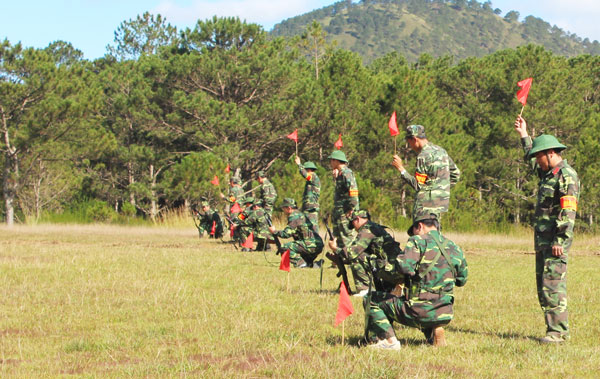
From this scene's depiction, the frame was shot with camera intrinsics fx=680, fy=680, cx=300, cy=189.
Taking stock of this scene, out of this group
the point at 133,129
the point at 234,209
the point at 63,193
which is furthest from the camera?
the point at 133,129

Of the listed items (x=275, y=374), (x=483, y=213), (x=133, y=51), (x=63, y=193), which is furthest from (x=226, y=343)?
(x=133, y=51)

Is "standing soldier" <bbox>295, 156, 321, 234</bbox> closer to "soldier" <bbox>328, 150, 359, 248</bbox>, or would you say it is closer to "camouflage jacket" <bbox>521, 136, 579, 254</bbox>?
"soldier" <bbox>328, 150, 359, 248</bbox>

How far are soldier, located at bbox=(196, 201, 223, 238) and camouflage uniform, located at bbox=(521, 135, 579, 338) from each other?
581 inches

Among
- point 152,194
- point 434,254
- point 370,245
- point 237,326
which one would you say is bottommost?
point 237,326

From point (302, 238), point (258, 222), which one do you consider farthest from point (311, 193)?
point (258, 222)

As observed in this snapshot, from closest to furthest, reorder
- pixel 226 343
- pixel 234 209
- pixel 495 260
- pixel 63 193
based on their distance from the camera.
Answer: pixel 226 343 → pixel 495 260 → pixel 234 209 → pixel 63 193

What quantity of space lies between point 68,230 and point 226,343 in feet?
67.0

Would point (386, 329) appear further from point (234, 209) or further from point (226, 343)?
point (234, 209)

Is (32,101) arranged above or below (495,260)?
above

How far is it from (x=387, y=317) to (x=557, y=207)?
1.99 m

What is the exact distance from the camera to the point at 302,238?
11891 millimetres

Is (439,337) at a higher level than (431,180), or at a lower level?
lower

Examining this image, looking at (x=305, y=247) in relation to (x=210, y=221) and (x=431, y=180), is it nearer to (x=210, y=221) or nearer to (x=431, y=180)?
(x=431, y=180)

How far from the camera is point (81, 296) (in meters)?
9.00
